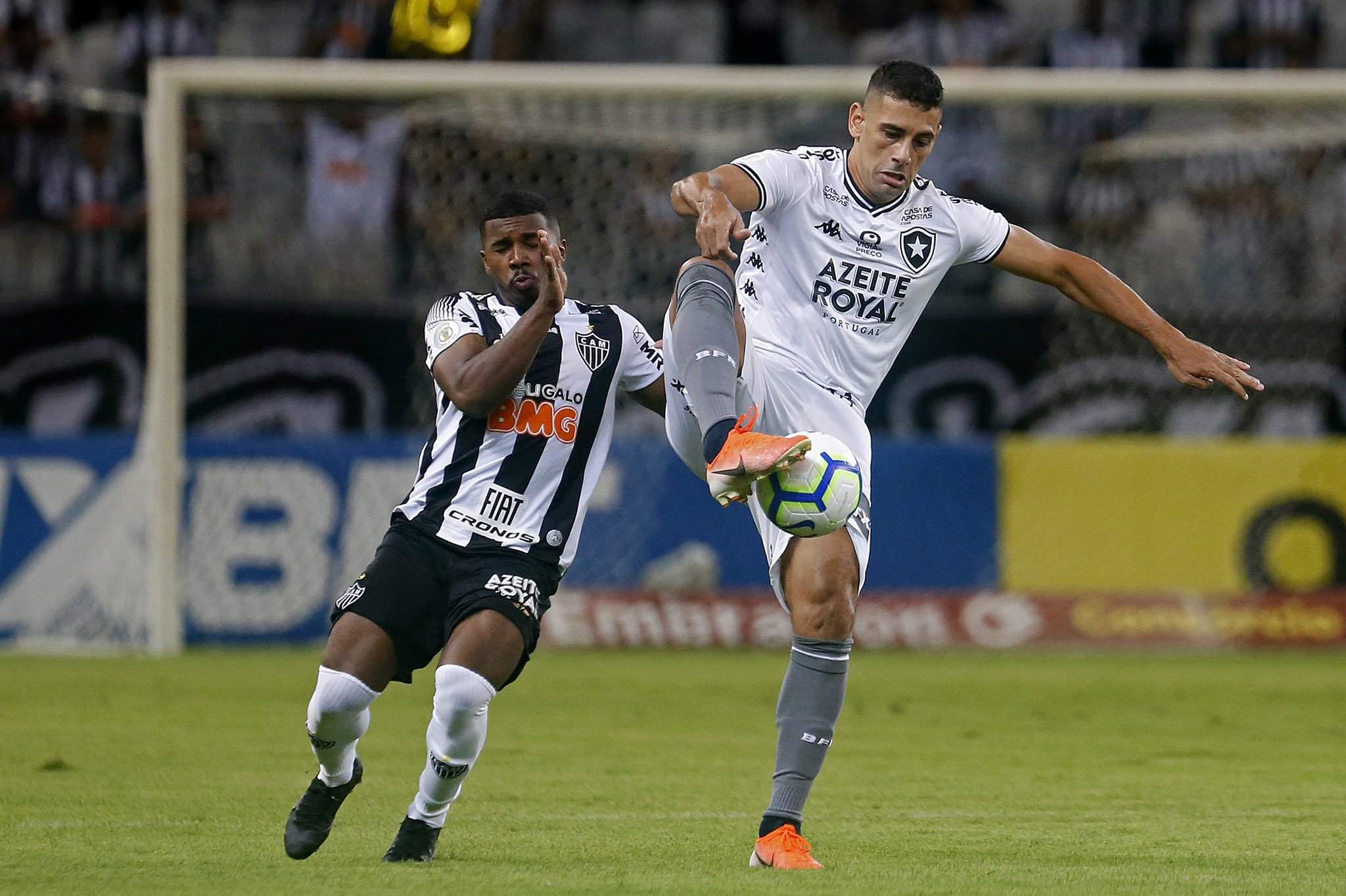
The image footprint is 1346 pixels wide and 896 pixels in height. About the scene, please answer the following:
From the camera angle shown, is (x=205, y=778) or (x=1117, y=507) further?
(x=1117, y=507)

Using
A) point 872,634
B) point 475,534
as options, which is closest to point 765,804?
point 475,534

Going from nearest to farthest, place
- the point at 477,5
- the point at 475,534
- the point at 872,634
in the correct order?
the point at 475,534 < the point at 872,634 < the point at 477,5

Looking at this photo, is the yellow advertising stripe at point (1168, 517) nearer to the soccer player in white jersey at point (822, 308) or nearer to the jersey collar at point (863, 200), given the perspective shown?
the soccer player in white jersey at point (822, 308)

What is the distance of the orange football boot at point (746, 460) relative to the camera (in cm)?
474

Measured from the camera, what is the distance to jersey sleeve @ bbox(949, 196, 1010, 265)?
19.0 feet

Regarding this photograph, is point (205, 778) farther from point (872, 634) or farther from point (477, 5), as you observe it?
point (477, 5)

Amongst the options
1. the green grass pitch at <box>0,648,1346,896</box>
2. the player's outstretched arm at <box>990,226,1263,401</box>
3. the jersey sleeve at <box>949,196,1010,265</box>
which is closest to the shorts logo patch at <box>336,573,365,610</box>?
the green grass pitch at <box>0,648,1346,896</box>

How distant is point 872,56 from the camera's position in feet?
60.2

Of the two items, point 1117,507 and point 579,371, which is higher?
point 579,371

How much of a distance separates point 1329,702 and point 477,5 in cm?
821

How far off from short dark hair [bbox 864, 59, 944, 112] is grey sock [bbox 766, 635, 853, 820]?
150cm

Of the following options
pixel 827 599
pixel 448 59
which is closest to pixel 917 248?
pixel 827 599

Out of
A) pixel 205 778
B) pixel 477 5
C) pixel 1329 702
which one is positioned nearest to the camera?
pixel 205 778

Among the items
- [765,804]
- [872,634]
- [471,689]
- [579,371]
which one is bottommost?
[872,634]
